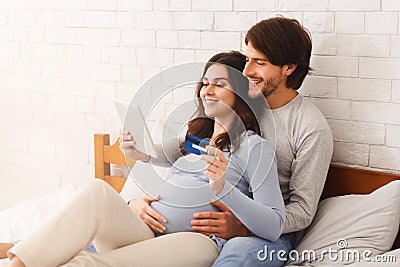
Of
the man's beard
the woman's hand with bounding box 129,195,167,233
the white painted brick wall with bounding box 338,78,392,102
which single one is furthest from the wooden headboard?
the woman's hand with bounding box 129,195,167,233

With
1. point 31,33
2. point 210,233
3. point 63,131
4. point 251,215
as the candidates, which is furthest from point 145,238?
Answer: point 31,33

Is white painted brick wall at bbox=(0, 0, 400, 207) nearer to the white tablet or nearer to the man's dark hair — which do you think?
the man's dark hair

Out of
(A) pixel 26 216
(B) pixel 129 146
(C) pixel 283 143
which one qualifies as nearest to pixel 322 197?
(C) pixel 283 143

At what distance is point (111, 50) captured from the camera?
3.12m

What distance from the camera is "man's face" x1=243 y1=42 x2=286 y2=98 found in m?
2.39

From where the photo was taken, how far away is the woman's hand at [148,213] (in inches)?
92.9

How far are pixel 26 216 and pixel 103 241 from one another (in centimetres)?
71

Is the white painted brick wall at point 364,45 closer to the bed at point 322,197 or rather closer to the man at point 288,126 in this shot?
the man at point 288,126

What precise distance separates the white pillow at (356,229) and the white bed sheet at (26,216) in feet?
2.99

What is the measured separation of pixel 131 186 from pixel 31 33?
3.37 feet

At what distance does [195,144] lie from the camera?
2.39 meters

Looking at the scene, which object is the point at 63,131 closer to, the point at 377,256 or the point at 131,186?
the point at 131,186

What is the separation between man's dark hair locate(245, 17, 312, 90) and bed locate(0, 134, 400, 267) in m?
0.41

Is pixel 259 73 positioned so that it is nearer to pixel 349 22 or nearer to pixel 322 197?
pixel 349 22
